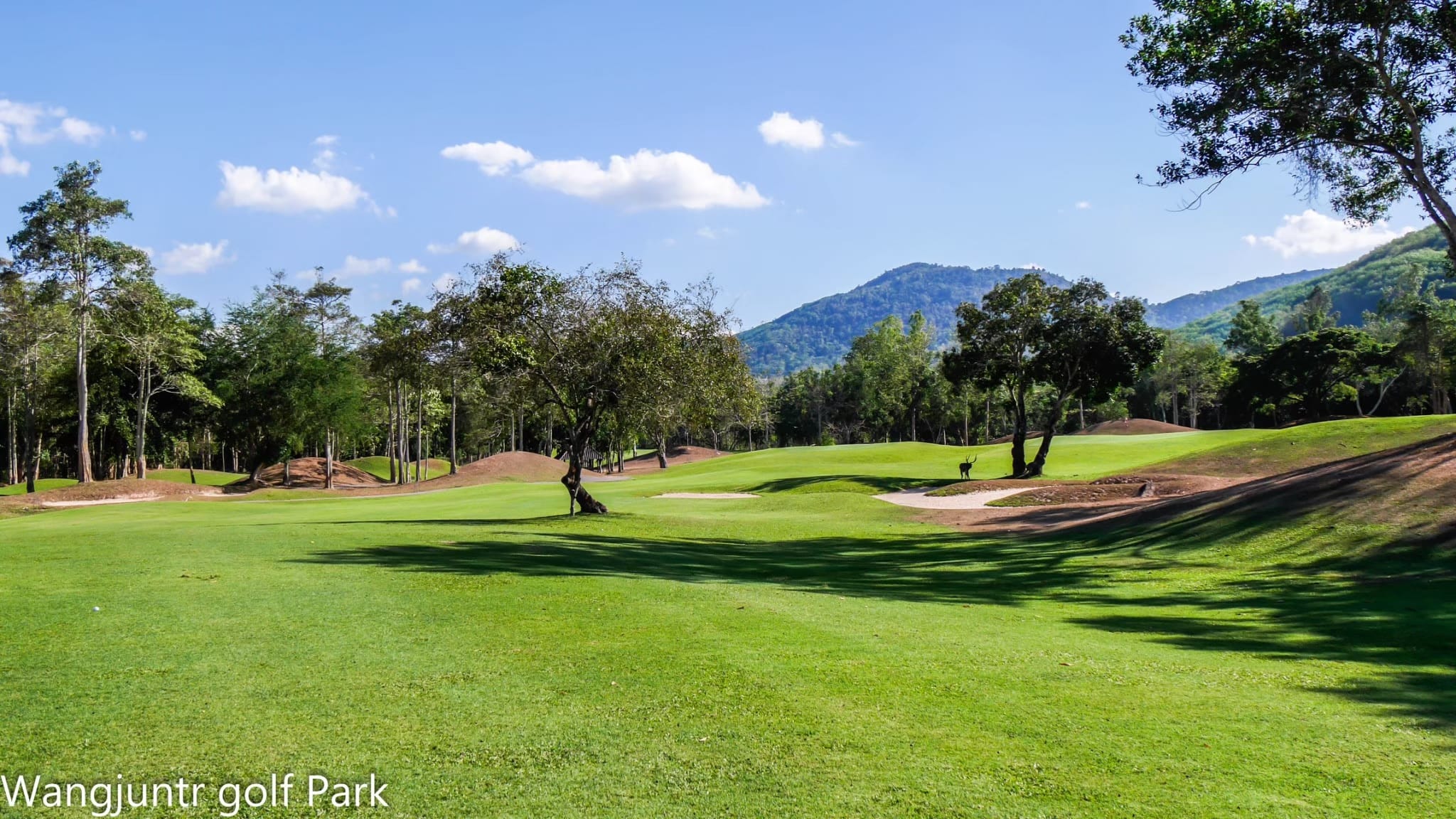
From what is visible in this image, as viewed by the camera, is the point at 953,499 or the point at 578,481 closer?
the point at 578,481

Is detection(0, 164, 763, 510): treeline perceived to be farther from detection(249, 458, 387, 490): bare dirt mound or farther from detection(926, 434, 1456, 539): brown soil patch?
detection(926, 434, 1456, 539): brown soil patch

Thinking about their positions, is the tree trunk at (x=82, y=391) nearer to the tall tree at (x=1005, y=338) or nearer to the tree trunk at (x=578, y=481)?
the tree trunk at (x=578, y=481)

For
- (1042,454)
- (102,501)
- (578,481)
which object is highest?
(578,481)

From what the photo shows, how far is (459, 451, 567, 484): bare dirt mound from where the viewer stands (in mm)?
63344

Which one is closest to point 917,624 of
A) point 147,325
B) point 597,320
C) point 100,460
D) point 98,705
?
point 98,705

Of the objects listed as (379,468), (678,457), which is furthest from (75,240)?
(678,457)

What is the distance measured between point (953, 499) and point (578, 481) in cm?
1753

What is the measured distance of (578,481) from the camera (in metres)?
28.7

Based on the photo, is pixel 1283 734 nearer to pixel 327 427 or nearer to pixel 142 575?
pixel 142 575

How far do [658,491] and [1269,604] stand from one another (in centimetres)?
3617

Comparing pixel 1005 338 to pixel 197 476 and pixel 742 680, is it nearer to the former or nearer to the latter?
pixel 742 680

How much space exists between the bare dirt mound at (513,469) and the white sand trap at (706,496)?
63.5 ft

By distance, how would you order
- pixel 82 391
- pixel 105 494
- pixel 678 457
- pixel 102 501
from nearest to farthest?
pixel 102 501
pixel 105 494
pixel 82 391
pixel 678 457

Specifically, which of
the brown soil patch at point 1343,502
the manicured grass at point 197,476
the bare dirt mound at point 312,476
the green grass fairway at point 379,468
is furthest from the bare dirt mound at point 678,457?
the brown soil patch at point 1343,502
